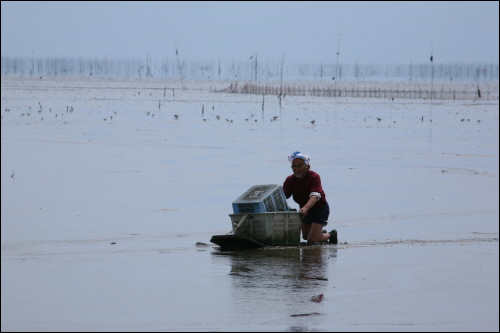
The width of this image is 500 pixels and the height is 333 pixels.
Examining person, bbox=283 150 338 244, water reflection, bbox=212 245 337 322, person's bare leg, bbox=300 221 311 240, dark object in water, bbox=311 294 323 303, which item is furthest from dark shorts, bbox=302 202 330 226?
dark object in water, bbox=311 294 323 303

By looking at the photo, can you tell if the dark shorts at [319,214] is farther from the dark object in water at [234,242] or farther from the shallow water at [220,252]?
the dark object in water at [234,242]

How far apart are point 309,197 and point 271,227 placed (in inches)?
24.4

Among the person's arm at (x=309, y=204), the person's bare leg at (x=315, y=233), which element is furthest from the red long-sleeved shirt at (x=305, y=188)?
the person's bare leg at (x=315, y=233)

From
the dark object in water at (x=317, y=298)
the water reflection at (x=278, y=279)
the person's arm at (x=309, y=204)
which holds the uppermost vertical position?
the person's arm at (x=309, y=204)

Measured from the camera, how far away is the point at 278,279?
8.46 meters

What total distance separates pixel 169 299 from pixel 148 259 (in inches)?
77.0

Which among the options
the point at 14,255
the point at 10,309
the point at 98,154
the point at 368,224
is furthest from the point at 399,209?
the point at 98,154

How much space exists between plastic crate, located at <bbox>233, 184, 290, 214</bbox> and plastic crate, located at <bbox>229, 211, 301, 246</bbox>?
82 millimetres

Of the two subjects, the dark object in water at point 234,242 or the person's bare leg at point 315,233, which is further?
the person's bare leg at point 315,233

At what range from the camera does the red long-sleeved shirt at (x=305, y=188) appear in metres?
10.2

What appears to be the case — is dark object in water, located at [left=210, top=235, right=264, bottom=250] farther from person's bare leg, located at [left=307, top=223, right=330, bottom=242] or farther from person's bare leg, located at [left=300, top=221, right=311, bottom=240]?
person's bare leg, located at [left=300, top=221, right=311, bottom=240]

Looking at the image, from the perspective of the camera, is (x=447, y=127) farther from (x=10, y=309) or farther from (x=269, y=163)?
(x=10, y=309)

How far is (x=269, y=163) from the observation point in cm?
2033

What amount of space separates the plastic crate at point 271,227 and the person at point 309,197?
18 cm
